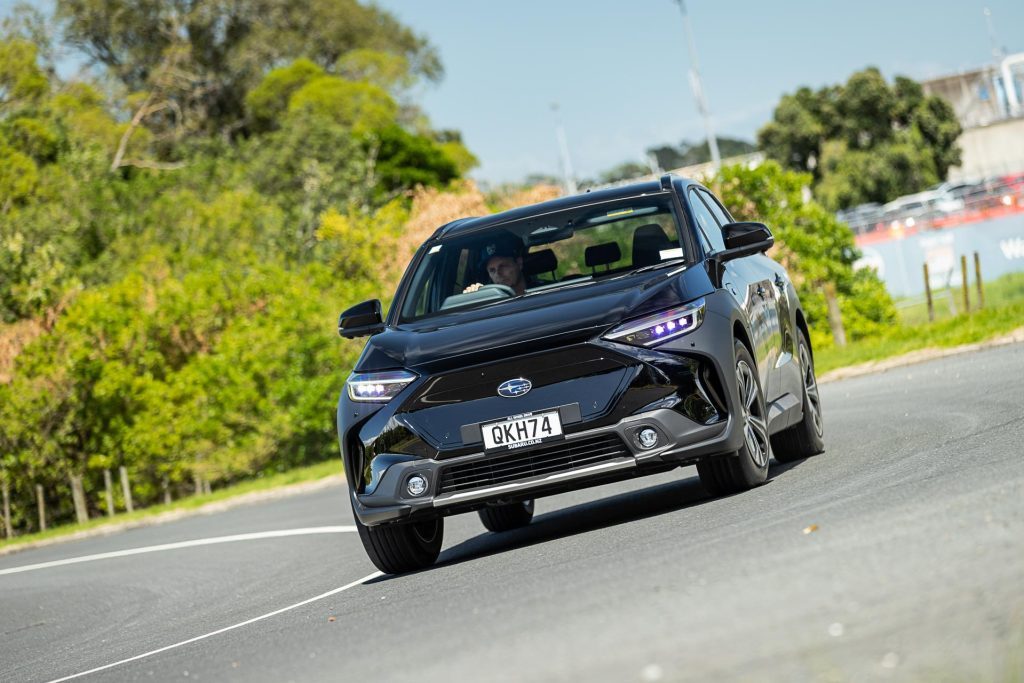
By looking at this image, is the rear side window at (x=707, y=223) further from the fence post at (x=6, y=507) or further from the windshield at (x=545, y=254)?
the fence post at (x=6, y=507)

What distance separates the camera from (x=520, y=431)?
822 centimetres

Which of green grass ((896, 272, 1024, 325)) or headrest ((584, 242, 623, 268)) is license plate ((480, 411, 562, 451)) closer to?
headrest ((584, 242, 623, 268))

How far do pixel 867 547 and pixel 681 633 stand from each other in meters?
1.22

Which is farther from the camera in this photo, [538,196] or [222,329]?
[538,196]

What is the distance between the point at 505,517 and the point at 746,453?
2.65m

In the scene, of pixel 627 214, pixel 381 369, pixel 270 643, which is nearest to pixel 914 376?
pixel 627 214

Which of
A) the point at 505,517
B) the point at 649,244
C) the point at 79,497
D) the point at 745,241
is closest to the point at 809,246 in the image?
the point at 79,497

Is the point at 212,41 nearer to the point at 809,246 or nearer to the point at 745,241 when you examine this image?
the point at 809,246

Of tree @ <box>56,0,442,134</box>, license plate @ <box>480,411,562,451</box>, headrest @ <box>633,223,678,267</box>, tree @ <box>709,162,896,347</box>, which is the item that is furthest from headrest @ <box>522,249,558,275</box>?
tree @ <box>56,0,442,134</box>

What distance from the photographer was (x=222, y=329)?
1783 inches

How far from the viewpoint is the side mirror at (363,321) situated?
30.6ft

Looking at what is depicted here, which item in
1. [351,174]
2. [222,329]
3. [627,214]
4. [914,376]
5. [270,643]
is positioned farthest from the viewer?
[351,174]

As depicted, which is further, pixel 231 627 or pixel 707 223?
pixel 707 223

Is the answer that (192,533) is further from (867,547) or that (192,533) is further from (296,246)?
(296,246)
